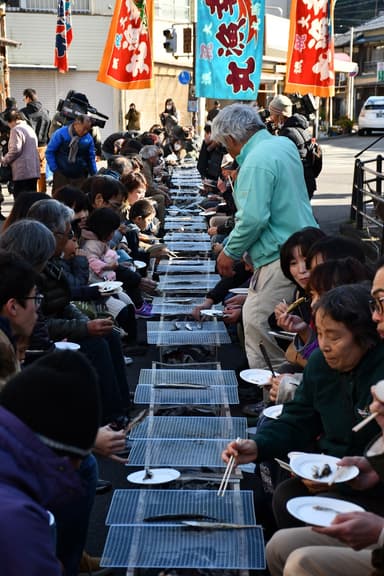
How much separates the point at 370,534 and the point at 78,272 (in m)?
4.02

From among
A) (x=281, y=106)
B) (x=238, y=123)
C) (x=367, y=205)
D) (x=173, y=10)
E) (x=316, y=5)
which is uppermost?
(x=173, y=10)

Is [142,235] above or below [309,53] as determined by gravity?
below

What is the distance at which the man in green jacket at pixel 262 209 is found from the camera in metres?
5.66

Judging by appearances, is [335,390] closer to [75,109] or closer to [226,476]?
[226,476]

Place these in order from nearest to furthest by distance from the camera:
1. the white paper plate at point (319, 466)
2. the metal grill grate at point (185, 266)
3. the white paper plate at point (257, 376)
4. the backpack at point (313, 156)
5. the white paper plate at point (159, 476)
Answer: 1. the white paper plate at point (319, 466)
2. the white paper plate at point (159, 476)
3. the white paper plate at point (257, 376)
4. the metal grill grate at point (185, 266)
5. the backpack at point (313, 156)

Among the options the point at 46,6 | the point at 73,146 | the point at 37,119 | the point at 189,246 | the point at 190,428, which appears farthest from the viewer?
the point at 46,6

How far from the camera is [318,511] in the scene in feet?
9.43

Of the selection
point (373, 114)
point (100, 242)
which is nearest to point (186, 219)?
point (100, 242)

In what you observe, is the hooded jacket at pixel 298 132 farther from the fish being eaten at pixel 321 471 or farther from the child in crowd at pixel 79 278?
the fish being eaten at pixel 321 471

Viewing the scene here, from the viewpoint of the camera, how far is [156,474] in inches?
154

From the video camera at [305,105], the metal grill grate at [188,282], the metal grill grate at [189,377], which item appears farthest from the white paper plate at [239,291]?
the video camera at [305,105]

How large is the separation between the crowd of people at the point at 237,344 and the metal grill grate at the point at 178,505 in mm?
145

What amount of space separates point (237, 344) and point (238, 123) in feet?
8.93

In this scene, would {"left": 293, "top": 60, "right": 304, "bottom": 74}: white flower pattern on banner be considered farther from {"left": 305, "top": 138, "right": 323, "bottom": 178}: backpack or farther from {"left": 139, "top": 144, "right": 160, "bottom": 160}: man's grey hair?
{"left": 139, "top": 144, "right": 160, "bottom": 160}: man's grey hair
